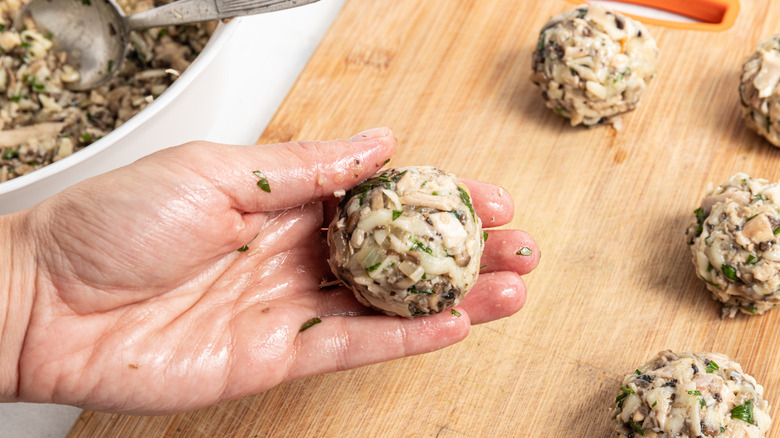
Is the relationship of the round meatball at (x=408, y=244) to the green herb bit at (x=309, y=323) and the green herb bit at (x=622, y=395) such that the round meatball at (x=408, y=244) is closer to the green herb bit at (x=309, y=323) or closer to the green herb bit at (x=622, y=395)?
the green herb bit at (x=309, y=323)

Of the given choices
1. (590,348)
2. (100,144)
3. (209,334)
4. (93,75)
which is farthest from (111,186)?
(590,348)

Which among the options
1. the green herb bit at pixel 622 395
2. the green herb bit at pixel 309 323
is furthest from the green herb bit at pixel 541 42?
the green herb bit at pixel 309 323

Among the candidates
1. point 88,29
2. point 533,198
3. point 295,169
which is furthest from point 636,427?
point 88,29

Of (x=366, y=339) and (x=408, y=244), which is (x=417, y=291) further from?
(x=366, y=339)

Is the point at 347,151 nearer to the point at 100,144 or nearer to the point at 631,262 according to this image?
the point at 100,144

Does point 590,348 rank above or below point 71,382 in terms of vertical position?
below

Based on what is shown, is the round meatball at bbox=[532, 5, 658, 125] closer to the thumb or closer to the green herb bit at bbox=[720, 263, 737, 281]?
the green herb bit at bbox=[720, 263, 737, 281]
